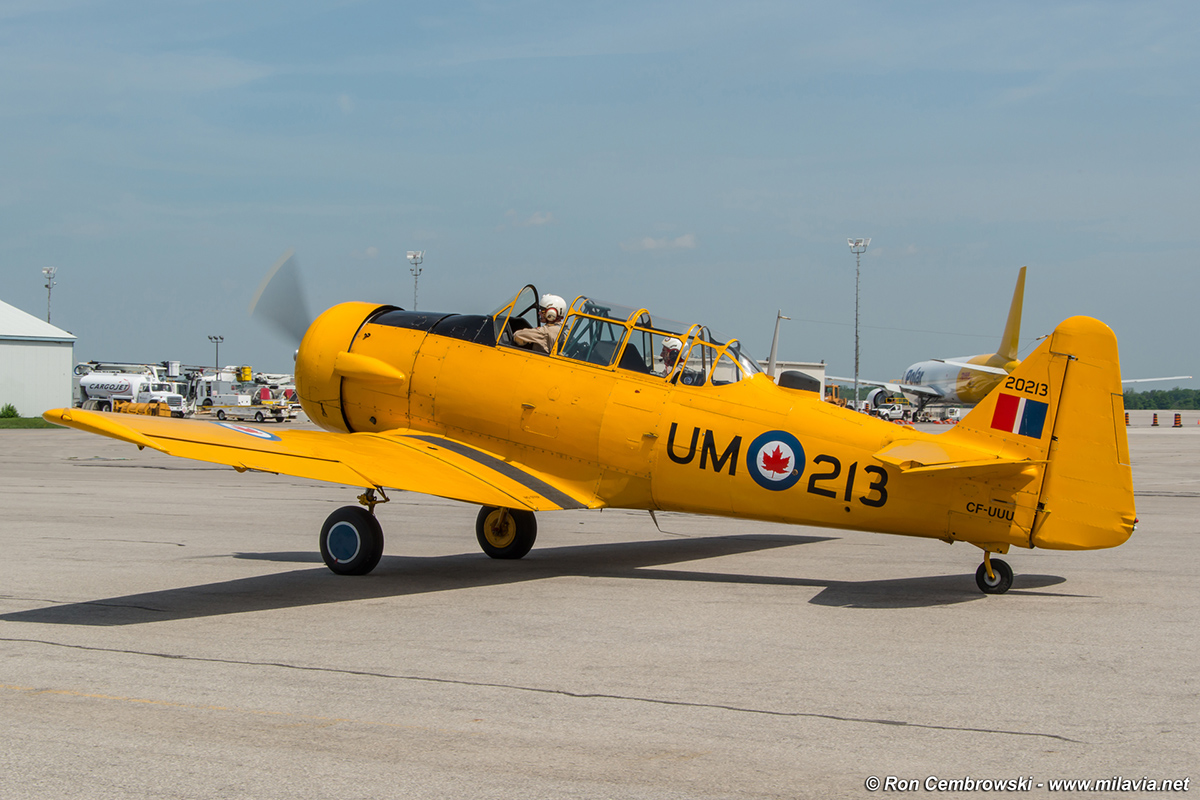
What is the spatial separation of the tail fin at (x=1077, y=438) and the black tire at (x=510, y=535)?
5.18 m

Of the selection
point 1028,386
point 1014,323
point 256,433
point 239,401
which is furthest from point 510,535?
point 239,401

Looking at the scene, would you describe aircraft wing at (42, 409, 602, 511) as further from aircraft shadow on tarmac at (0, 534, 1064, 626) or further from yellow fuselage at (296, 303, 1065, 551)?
aircraft shadow on tarmac at (0, 534, 1064, 626)

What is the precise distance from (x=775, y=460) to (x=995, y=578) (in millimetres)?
2129

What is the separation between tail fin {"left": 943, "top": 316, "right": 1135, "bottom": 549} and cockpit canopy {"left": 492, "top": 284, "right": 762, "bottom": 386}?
8.65 feet

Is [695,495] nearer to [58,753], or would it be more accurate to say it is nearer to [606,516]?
[58,753]

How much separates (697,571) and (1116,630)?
4039mm

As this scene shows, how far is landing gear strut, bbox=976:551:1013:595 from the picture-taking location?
27.8 ft

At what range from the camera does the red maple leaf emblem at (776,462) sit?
28.5 ft

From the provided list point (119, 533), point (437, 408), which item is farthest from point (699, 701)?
point (119, 533)

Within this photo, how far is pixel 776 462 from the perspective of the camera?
8.73 m

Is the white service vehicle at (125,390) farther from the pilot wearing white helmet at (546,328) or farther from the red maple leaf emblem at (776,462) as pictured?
the red maple leaf emblem at (776,462)

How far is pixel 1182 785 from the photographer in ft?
13.5

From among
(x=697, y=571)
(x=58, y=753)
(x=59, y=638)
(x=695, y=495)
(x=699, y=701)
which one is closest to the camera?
(x=58, y=753)

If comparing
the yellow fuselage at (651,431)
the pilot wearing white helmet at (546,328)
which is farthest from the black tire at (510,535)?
the pilot wearing white helmet at (546,328)
